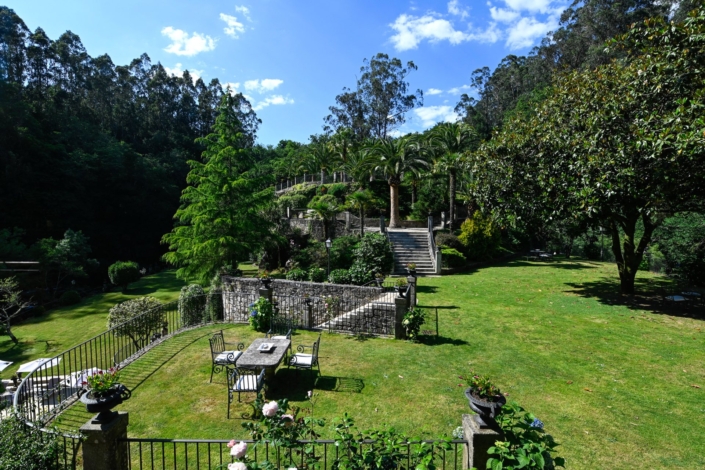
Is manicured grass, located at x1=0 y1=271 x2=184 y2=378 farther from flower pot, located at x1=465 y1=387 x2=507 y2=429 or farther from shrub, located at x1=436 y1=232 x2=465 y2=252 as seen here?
shrub, located at x1=436 y1=232 x2=465 y2=252

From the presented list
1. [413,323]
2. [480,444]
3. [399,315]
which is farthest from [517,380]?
[480,444]

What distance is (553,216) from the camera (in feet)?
44.8

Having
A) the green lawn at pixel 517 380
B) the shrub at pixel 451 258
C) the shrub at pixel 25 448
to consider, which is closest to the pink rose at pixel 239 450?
the shrub at pixel 25 448

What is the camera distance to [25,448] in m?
4.00

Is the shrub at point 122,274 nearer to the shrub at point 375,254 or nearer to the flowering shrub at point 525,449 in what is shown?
the shrub at point 375,254

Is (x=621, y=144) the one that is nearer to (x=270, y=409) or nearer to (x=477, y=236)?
(x=270, y=409)

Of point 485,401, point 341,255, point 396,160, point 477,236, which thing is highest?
point 396,160

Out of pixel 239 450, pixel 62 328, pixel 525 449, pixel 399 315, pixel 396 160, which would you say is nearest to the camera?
pixel 239 450

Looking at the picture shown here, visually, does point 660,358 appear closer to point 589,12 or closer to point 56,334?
point 56,334

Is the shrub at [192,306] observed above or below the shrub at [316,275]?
below

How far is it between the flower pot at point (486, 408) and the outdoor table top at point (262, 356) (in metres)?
4.34

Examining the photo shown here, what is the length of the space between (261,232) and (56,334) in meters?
12.0

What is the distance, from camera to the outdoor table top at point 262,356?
696cm

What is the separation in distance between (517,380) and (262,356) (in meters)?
5.48
